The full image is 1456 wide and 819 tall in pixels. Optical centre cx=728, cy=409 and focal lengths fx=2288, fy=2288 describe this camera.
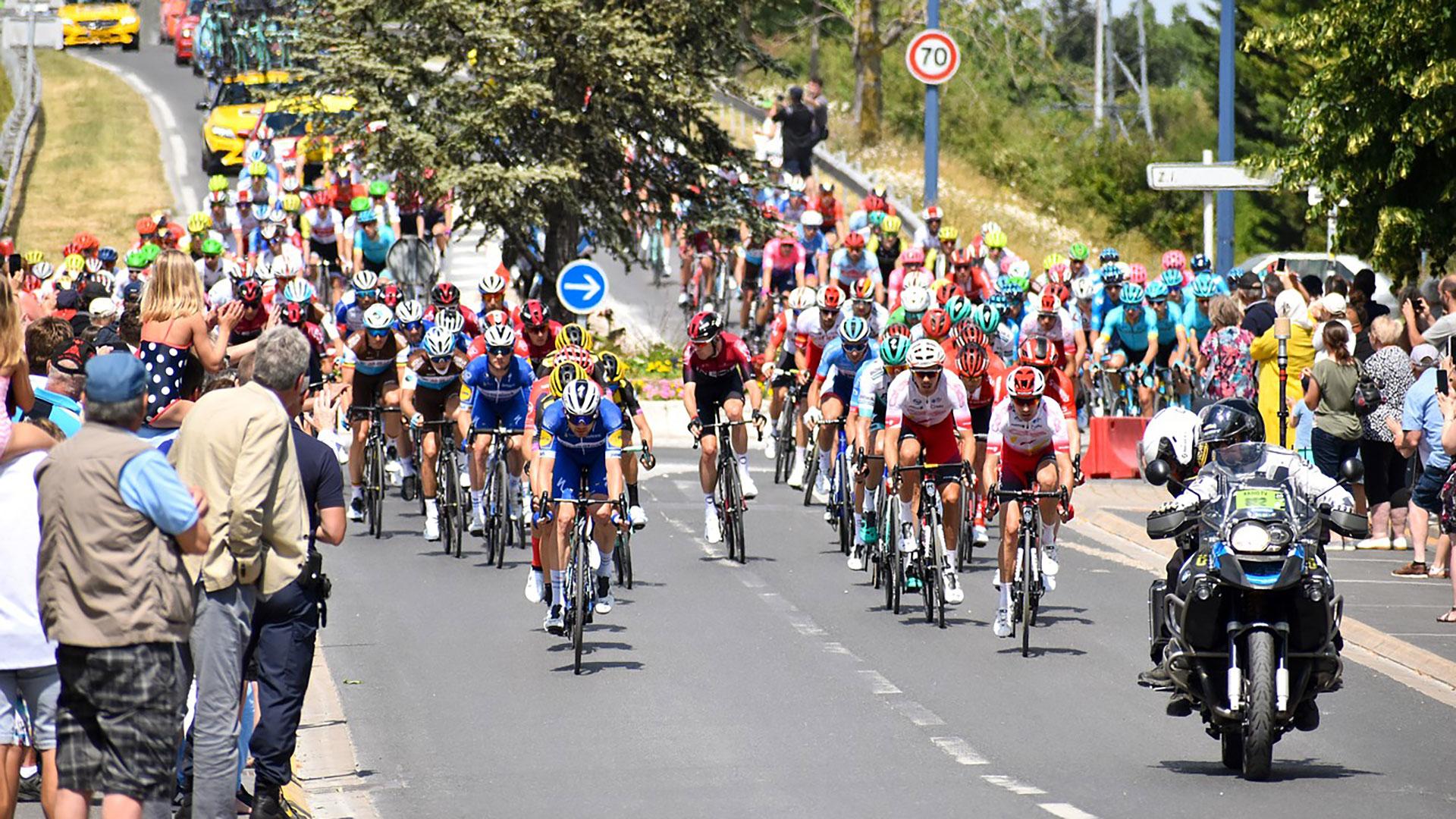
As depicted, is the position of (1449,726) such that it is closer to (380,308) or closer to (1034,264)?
(380,308)

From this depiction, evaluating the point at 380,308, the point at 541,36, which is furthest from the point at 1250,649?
the point at 541,36

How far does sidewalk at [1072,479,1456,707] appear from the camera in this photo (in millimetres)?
13633

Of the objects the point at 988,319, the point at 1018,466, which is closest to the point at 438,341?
the point at 988,319

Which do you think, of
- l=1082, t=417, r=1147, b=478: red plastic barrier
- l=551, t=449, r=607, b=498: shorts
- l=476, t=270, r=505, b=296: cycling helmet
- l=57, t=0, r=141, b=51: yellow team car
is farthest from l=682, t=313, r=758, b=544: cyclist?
l=57, t=0, r=141, b=51: yellow team car

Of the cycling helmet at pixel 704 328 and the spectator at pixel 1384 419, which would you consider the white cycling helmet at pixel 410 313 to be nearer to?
the cycling helmet at pixel 704 328

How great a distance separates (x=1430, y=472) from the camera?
15.7 metres

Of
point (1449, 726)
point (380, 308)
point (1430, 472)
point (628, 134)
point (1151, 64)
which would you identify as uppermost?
point (1151, 64)

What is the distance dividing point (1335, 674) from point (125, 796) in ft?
17.9

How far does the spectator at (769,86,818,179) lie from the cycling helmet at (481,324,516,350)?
703 inches

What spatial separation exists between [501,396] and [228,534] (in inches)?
360

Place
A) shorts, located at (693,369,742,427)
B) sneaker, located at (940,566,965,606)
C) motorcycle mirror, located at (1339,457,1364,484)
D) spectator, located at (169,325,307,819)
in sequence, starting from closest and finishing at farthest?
1. spectator, located at (169,325,307,819)
2. motorcycle mirror, located at (1339,457,1364,484)
3. sneaker, located at (940,566,965,606)
4. shorts, located at (693,369,742,427)

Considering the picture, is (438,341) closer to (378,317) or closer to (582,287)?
(378,317)

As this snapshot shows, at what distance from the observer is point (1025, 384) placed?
1401cm

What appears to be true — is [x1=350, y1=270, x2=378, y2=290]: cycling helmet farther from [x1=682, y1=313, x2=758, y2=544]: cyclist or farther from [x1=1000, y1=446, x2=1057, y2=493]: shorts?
[x1=1000, y1=446, x2=1057, y2=493]: shorts
